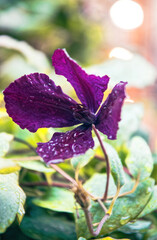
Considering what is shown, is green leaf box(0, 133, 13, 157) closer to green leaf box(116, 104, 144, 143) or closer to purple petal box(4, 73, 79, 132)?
purple petal box(4, 73, 79, 132)

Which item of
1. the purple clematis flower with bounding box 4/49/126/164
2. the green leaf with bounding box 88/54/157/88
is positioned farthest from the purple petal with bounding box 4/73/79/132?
the green leaf with bounding box 88/54/157/88

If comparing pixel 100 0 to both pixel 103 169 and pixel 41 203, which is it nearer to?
pixel 103 169

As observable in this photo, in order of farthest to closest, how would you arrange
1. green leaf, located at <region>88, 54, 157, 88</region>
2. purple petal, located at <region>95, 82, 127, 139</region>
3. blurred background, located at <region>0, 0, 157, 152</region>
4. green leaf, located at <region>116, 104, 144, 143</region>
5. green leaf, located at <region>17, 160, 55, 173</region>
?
blurred background, located at <region>0, 0, 157, 152</region>, green leaf, located at <region>88, 54, 157, 88</region>, green leaf, located at <region>116, 104, 144, 143</region>, green leaf, located at <region>17, 160, 55, 173</region>, purple petal, located at <region>95, 82, 127, 139</region>

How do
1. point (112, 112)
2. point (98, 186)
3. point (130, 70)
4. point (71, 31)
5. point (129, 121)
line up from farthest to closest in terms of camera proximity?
point (71, 31) < point (130, 70) < point (129, 121) < point (98, 186) < point (112, 112)

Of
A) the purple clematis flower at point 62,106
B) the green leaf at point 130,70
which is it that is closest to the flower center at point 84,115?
the purple clematis flower at point 62,106

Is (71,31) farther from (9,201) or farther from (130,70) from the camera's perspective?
(9,201)

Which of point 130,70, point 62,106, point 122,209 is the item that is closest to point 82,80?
point 62,106

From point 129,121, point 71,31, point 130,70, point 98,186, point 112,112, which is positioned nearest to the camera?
point 112,112
